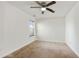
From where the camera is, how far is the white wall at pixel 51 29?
844cm

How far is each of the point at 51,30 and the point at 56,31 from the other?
408 mm

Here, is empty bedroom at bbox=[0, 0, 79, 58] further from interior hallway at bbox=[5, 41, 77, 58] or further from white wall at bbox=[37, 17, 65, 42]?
white wall at bbox=[37, 17, 65, 42]

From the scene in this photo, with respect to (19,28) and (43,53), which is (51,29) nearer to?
(19,28)

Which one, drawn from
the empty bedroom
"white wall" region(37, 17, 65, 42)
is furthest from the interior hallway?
"white wall" region(37, 17, 65, 42)

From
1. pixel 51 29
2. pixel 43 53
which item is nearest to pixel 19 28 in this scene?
pixel 43 53

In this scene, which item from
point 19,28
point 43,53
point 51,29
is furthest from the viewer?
point 51,29

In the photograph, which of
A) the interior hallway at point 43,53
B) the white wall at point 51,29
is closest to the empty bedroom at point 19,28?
the interior hallway at point 43,53

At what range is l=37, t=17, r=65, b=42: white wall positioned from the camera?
8.44 m

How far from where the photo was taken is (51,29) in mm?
8688

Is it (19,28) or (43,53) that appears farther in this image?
(19,28)

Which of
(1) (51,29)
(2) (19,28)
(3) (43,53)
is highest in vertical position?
(2) (19,28)

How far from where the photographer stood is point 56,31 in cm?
855

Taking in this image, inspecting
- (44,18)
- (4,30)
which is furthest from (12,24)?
(44,18)

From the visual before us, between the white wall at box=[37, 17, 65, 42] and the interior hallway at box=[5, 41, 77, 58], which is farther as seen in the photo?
the white wall at box=[37, 17, 65, 42]
